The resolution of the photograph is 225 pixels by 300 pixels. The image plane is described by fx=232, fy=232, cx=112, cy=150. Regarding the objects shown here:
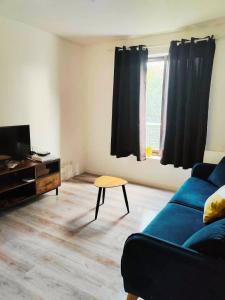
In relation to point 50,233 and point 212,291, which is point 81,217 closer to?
point 50,233

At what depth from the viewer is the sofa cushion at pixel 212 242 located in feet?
3.84

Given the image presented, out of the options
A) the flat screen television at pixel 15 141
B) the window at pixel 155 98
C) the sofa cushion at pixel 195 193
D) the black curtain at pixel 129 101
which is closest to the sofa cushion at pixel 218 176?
the sofa cushion at pixel 195 193

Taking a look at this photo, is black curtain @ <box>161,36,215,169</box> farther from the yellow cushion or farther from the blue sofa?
→ the blue sofa

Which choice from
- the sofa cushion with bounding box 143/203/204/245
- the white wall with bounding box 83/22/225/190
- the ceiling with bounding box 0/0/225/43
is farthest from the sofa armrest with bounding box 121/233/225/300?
the ceiling with bounding box 0/0/225/43

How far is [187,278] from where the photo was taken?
4.08 ft

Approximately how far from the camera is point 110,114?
13.7 feet

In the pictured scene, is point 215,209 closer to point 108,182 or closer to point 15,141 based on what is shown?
point 108,182

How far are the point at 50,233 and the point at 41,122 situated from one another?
1.81 m

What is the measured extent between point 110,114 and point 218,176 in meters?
2.21

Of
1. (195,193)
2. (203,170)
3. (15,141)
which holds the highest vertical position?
(15,141)

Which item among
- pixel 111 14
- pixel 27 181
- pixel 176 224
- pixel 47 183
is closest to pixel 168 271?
pixel 176 224

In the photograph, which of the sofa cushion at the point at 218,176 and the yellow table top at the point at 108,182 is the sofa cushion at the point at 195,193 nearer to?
the sofa cushion at the point at 218,176

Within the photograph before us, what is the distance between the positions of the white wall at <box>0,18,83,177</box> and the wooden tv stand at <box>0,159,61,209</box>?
0.57 meters

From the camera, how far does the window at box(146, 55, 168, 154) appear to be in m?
3.69
